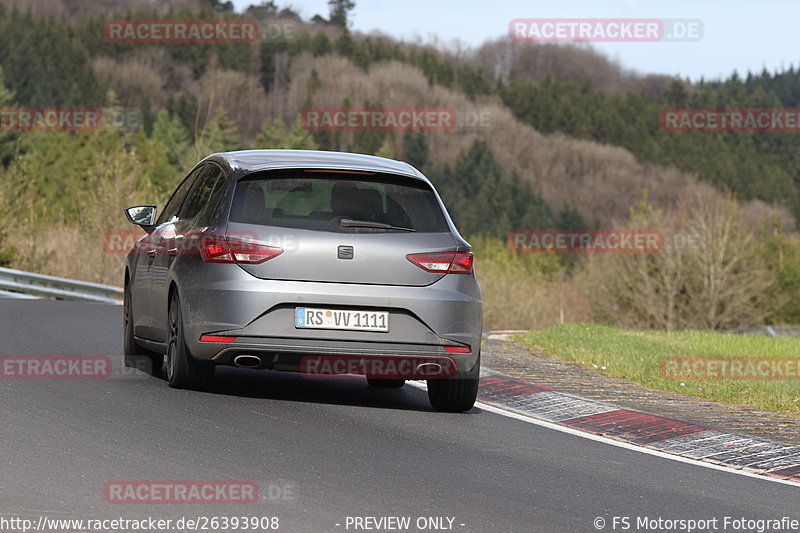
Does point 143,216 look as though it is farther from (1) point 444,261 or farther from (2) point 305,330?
(1) point 444,261

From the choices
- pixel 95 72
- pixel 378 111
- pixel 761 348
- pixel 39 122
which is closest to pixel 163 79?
pixel 95 72

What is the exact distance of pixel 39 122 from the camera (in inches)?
4862

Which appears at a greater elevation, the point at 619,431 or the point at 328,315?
the point at 328,315

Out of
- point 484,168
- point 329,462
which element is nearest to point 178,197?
point 329,462

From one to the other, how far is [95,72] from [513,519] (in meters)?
185

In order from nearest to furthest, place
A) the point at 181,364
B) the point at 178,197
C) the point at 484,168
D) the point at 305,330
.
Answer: the point at 305,330
the point at 181,364
the point at 178,197
the point at 484,168

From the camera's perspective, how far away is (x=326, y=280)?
27.9 ft

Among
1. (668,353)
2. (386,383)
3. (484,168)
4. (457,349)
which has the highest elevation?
(457,349)

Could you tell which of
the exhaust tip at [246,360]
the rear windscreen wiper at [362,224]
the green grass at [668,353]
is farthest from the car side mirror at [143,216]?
the green grass at [668,353]

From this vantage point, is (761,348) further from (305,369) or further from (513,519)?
(513,519)

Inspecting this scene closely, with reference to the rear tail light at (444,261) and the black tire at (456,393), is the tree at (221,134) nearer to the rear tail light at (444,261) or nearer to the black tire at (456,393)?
the black tire at (456,393)

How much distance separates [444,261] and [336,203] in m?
0.87

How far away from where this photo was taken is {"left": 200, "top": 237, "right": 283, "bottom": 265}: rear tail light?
8492 mm

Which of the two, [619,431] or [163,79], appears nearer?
[619,431]
